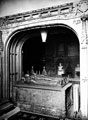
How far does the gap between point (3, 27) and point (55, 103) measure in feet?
10.9

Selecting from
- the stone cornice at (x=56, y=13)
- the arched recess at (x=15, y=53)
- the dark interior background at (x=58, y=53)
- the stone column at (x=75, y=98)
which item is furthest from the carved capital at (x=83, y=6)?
the dark interior background at (x=58, y=53)

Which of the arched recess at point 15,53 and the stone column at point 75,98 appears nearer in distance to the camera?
the stone column at point 75,98

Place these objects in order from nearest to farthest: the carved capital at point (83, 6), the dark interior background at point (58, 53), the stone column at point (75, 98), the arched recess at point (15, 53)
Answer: the carved capital at point (83, 6) < the stone column at point (75, 98) < the arched recess at point (15, 53) < the dark interior background at point (58, 53)

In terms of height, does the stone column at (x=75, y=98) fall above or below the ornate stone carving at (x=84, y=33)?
below

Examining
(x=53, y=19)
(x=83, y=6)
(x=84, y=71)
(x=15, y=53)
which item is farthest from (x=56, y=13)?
(x=15, y=53)

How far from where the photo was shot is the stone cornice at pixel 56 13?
11.3ft

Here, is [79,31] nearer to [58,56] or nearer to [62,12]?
[62,12]

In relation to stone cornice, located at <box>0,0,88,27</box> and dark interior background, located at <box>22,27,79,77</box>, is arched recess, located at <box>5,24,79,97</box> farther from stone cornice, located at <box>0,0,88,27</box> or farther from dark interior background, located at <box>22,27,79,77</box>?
dark interior background, located at <box>22,27,79,77</box>

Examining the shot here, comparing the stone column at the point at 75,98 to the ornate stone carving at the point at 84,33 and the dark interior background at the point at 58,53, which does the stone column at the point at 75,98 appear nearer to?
the ornate stone carving at the point at 84,33

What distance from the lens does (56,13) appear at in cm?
385

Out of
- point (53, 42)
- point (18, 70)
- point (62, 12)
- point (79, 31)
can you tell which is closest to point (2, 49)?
point (18, 70)

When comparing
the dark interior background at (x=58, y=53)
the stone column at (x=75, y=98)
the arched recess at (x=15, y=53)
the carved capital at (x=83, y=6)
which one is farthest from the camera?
the dark interior background at (x=58, y=53)

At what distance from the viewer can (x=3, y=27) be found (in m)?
4.65

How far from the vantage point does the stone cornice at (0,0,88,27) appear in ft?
11.3
